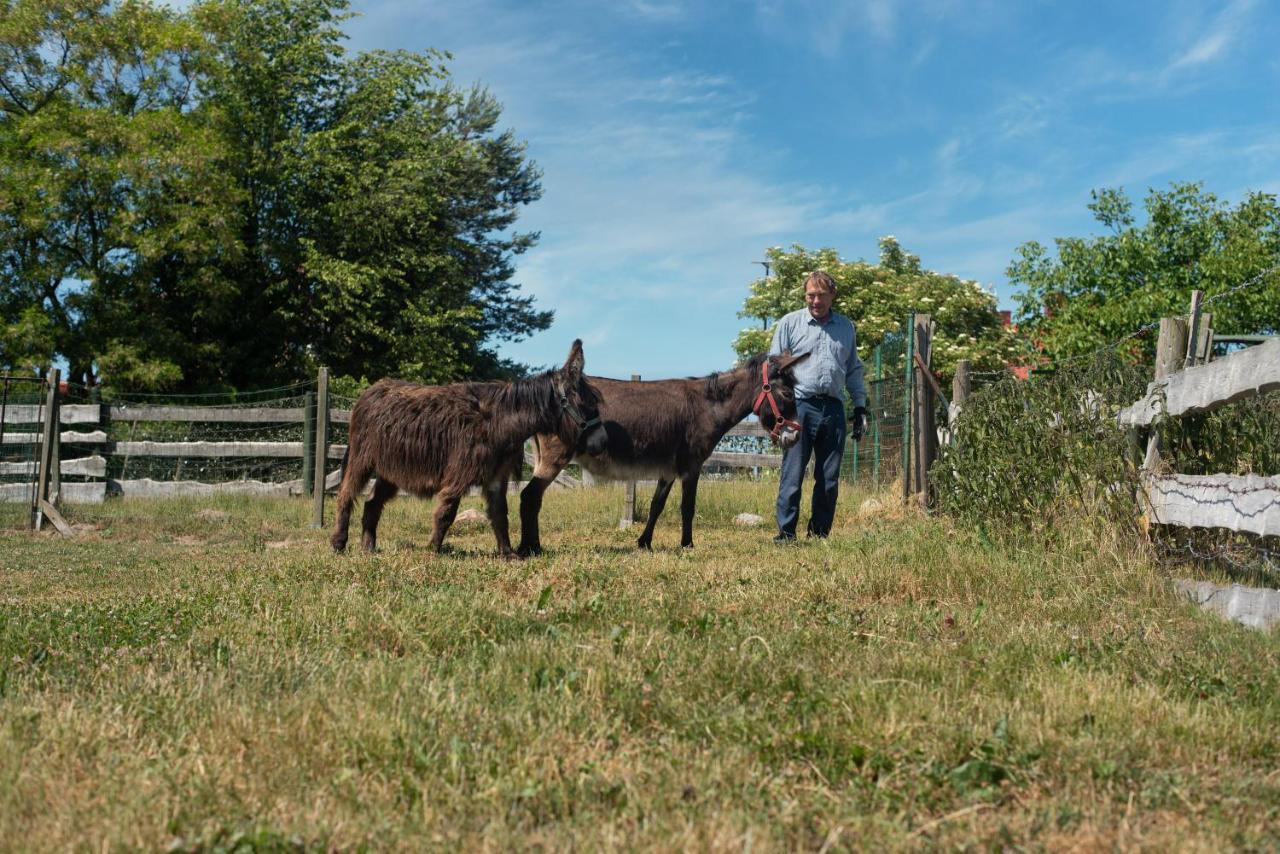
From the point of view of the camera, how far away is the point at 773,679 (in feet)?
12.5

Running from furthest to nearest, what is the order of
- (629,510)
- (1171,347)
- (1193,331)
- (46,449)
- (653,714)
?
(46,449)
(629,510)
(1193,331)
(1171,347)
(653,714)

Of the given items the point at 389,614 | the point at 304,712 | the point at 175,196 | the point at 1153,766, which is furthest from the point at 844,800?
the point at 175,196

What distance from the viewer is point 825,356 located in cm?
964

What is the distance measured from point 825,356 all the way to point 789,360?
319 millimetres

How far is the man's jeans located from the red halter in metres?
0.16

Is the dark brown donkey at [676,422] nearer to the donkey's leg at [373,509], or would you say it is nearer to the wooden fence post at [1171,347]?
the donkey's leg at [373,509]

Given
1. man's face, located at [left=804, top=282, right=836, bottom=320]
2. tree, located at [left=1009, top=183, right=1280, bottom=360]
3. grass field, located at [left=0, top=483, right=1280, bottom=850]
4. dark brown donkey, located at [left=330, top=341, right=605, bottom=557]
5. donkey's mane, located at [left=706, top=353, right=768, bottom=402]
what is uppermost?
tree, located at [left=1009, top=183, right=1280, bottom=360]

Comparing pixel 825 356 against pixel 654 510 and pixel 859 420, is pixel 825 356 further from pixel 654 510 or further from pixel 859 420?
pixel 654 510

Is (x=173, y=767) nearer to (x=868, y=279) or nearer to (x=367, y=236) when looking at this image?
(x=367, y=236)

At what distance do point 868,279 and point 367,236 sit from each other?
24.6m

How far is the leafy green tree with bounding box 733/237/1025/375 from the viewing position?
4373 centimetres

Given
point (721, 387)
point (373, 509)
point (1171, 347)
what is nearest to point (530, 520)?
point (373, 509)

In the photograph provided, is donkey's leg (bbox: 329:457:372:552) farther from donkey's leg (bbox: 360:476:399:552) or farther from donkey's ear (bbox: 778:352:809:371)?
donkey's ear (bbox: 778:352:809:371)

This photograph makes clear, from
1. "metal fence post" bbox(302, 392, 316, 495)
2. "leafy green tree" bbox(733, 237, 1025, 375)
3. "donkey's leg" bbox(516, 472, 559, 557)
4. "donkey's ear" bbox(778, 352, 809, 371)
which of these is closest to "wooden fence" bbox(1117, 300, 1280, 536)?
"donkey's ear" bbox(778, 352, 809, 371)
